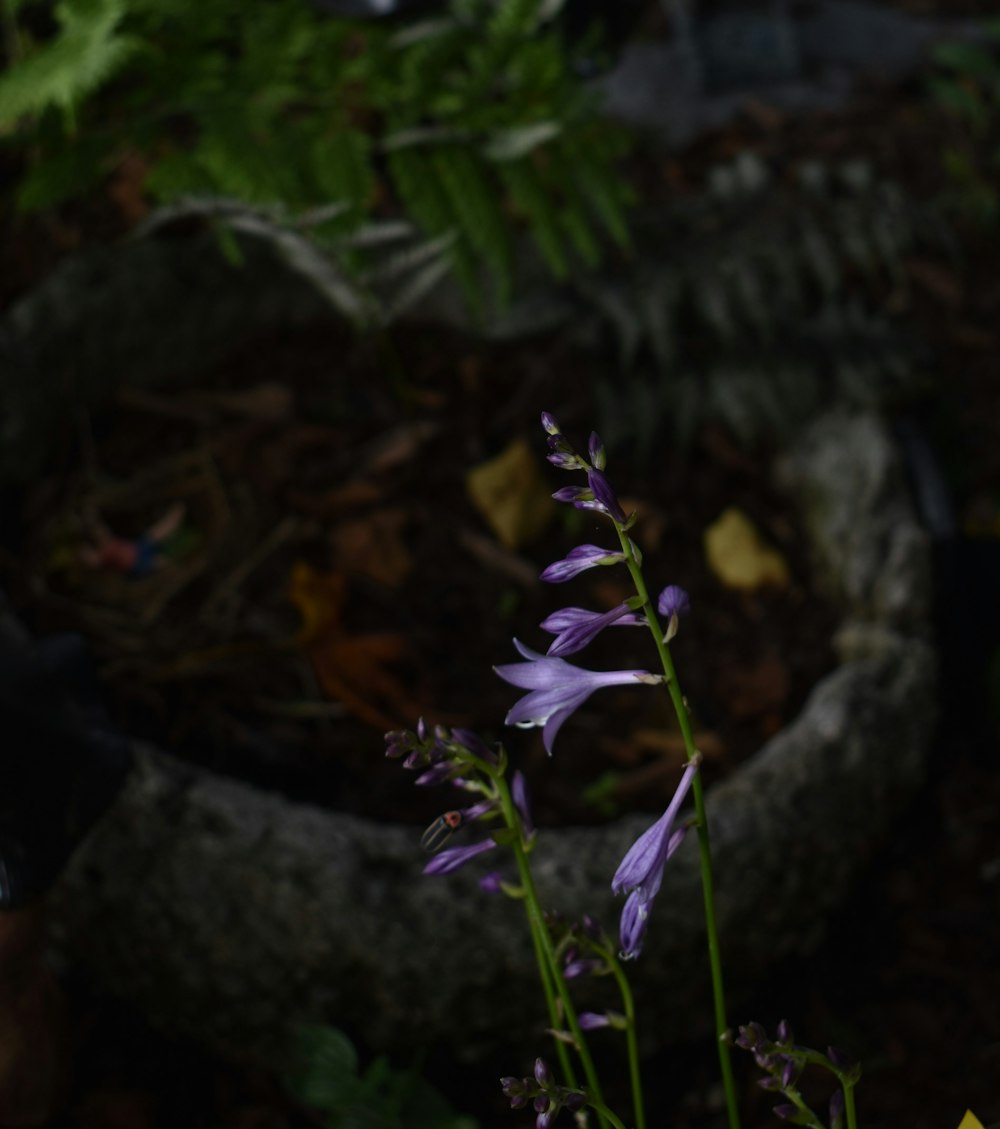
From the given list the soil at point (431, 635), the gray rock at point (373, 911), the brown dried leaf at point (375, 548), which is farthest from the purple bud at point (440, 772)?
the brown dried leaf at point (375, 548)

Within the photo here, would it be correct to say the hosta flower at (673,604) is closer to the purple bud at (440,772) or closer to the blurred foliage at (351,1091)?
the purple bud at (440,772)

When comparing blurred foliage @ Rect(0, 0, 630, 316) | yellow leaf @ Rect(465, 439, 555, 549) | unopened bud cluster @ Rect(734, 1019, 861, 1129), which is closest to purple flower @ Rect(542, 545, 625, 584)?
unopened bud cluster @ Rect(734, 1019, 861, 1129)

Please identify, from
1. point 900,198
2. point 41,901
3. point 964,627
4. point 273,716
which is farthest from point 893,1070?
point 900,198

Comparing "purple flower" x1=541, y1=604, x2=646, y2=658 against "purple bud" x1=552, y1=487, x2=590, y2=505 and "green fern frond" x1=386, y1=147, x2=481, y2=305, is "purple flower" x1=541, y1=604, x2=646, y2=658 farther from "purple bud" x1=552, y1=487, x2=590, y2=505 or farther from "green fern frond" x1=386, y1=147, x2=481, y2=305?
"green fern frond" x1=386, y1=147, x2=481, y2=305

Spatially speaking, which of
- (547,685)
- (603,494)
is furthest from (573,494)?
(547,685)

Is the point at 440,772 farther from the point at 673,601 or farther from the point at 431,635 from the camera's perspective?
the point at 431,635

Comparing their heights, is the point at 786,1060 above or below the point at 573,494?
below
